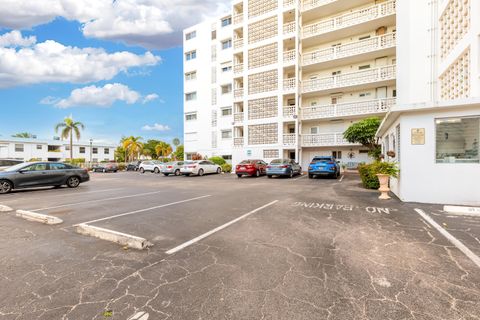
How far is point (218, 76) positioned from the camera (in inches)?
1191

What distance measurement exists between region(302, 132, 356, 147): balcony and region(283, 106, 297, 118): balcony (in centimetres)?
278

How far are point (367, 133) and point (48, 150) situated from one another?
194 feet

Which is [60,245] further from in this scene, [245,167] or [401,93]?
[401,93]

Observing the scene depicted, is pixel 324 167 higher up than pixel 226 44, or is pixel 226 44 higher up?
pixel 226 44

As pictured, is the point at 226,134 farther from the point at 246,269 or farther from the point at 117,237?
the point at 246,269

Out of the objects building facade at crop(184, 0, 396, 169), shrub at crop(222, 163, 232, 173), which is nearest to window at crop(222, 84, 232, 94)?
building facade at crop(184, 0, 396, 169)

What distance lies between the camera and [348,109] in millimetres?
22781

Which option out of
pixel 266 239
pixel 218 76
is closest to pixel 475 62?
pixel 266 239

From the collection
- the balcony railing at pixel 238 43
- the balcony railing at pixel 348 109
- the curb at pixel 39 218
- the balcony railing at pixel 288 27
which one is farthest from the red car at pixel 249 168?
the balcony railing at pixel 238 43

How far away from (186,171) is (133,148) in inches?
1331

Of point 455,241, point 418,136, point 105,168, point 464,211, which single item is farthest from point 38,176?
point 105,168

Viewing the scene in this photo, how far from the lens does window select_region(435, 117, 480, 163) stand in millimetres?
7277

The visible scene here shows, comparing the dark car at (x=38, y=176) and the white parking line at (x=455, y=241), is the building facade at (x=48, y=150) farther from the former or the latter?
the white parking line at (x=455, y=241)

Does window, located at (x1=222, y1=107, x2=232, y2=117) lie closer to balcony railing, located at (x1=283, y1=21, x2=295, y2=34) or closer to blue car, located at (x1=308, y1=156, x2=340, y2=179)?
balcony railing, located at (x1=283, y1=21, x2=295, y2=34)
